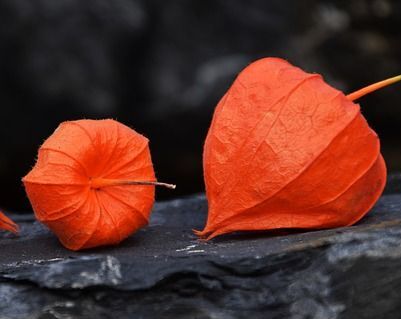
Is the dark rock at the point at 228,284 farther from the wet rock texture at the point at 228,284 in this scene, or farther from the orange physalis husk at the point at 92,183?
the orange physalis husk at the point at 92,183

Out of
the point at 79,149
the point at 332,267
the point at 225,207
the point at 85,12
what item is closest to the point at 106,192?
the point at 79,149

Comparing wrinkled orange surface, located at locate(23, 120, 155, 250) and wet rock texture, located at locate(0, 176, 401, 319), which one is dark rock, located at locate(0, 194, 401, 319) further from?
wrinkled orange surface, located at locate(23, 120, 155, 250)

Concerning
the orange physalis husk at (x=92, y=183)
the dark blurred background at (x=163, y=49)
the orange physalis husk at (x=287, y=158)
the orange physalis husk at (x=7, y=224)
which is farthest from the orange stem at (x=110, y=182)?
the dark blurred background at (x=163, y=49)

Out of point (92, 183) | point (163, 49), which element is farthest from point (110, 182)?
point (163, 49)

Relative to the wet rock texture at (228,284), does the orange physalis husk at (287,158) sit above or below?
above

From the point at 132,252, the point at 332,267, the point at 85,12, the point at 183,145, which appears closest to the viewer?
the point at 332,267

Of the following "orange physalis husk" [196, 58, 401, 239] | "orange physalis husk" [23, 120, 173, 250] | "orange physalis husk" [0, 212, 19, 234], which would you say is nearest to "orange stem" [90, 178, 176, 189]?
"orange physalis husk" [23, 120, 173, 250]

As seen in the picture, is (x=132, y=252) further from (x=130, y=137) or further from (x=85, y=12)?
(x=85, y=12)
